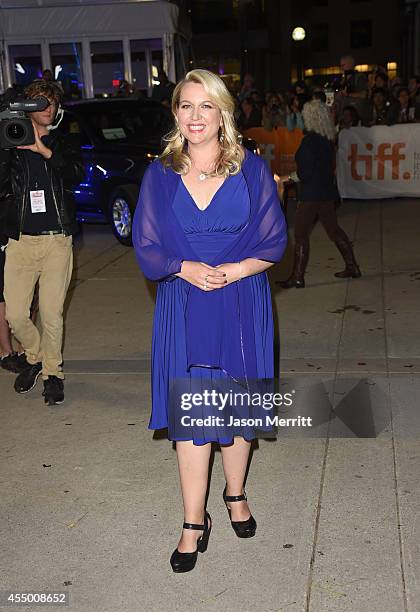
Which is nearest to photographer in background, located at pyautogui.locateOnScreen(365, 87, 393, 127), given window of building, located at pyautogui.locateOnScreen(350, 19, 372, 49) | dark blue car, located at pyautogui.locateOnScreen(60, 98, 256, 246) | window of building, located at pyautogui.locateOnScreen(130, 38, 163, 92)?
dark blue car, located at pyautogui.locateOnScreen(60, 98, 256, 246)

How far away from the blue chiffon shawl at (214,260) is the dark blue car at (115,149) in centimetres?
761

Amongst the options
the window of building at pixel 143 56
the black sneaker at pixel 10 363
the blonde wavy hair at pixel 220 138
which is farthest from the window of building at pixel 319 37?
the blonde wavy hair at pixel 220 138

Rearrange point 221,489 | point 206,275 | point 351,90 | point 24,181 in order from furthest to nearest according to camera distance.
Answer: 1. point 351,90
2. point 24,181
3. point 221,489
4. point 206,275

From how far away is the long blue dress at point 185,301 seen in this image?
130 inches

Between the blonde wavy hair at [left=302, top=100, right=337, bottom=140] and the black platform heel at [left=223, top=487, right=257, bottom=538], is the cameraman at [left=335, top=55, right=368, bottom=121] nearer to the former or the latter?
the blonde wavy hair at [left=302, top=100, right=337, bottom=140]

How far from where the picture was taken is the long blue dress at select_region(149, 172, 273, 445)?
3314 millimetres

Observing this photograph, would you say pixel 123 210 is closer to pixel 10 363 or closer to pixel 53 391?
pixel 10 363

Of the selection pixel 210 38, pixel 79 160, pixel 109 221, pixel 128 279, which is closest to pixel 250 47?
pixel 210 38

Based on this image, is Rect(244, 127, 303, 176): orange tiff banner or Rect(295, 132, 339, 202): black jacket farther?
Rect(244, 127, 303, 176): orange tiff banner

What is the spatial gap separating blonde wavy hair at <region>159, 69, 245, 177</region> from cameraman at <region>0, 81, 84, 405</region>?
1.92 metres

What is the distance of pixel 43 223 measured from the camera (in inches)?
205

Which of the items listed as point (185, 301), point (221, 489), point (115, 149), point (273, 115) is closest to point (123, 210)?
point (115, 149)

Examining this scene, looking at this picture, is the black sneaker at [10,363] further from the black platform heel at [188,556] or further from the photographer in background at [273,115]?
the photographer in background at [273,115]

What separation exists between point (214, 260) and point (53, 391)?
7.89 ft
